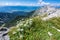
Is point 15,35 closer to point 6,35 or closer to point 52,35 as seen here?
point 6,35

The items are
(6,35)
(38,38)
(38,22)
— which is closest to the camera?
(38,38)

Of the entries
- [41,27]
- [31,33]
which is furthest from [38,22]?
[31,33]

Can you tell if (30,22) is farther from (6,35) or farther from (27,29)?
(6,35)

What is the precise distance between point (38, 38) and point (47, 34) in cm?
80

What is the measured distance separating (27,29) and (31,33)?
0.31 m

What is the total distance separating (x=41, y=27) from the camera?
13852 millimetres

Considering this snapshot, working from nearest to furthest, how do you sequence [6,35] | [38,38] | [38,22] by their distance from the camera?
[38,38], [6,35], [38,22]

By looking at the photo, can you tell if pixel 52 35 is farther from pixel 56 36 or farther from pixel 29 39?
pixel 29 39

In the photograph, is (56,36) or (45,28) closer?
(56,36)

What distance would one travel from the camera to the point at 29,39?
12.6 m

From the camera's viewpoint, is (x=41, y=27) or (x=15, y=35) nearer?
(x=15, y=35)

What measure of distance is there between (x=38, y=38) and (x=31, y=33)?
85 centimetres

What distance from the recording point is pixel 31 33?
42.9 ft

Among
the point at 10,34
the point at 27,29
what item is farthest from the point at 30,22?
the point at 10,34
